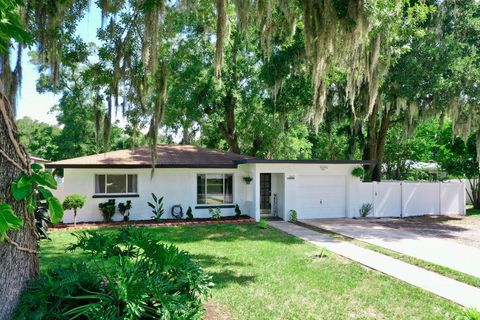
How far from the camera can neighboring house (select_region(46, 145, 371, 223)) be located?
14594mm

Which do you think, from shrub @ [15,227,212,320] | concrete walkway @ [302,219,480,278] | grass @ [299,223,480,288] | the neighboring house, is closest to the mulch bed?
the neighboring house

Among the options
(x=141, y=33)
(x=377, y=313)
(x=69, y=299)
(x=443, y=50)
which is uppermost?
(x=443, y=50)

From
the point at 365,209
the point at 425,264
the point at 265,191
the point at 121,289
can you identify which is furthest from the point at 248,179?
the point at 121,289

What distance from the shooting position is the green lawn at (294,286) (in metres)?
5.52

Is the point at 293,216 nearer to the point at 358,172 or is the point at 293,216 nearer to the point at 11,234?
the point at 358,172

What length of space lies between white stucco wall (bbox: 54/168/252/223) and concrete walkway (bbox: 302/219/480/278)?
11.7 ft

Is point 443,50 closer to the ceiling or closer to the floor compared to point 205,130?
closer to the ceiling

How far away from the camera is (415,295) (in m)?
6.30

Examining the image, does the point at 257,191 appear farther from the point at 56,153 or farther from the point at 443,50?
the point at 56,153

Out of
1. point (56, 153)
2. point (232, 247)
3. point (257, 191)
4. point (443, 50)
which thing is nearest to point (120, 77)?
point (232, 247)

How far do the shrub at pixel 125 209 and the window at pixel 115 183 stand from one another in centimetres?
55

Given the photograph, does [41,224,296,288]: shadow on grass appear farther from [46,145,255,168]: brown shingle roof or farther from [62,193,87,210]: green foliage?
[46,145,255,168]: brown shingle roof

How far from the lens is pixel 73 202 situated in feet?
43.3

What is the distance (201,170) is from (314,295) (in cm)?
1023
